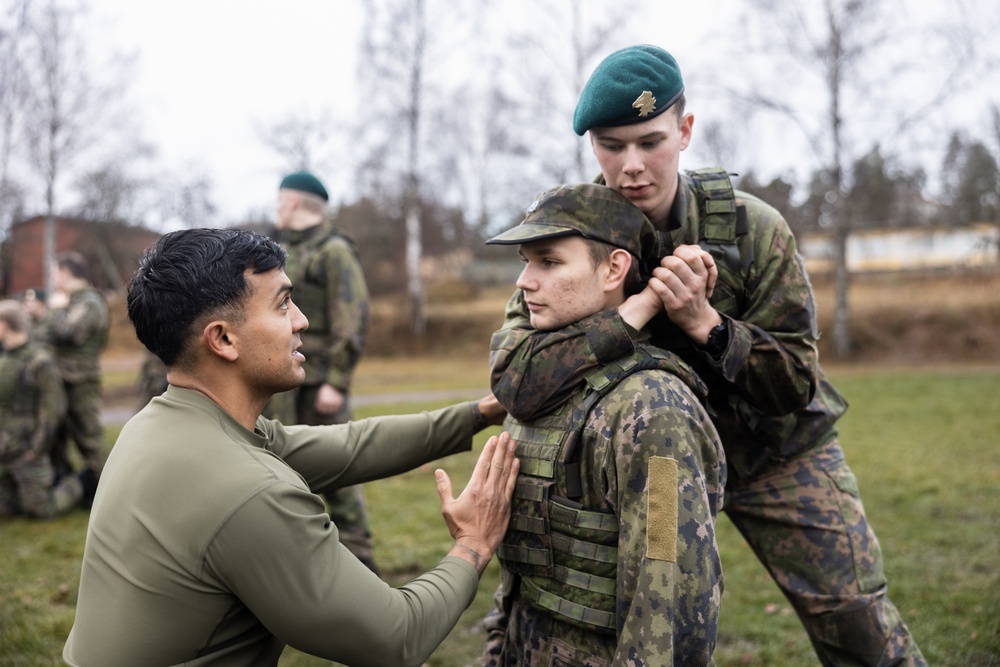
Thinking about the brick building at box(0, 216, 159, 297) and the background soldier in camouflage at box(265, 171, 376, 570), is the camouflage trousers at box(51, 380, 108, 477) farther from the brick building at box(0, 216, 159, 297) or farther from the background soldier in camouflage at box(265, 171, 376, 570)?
the brick building at box(0, 216, 159, 297)

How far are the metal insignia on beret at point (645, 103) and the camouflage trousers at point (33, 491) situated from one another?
7.56 m

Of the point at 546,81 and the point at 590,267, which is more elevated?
the point at 546,81

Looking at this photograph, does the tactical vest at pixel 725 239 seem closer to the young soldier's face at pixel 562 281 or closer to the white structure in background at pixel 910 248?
the young soldier's face at pixel 562 281

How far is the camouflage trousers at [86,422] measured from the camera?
340 inches

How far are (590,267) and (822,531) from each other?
5.24 feet

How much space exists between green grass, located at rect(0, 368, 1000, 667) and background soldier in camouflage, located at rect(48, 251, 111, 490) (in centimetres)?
87

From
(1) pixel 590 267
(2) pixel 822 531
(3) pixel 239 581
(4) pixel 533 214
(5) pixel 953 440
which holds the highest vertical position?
(4) pixel 533 214

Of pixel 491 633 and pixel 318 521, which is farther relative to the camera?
pixel 491 633

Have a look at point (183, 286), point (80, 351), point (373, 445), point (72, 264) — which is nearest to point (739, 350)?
point (373, 445)

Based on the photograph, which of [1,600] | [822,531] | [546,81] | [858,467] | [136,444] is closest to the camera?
[136,444]

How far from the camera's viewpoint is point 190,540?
7.04 ft

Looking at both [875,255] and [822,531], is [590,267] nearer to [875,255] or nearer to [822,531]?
[822,531]

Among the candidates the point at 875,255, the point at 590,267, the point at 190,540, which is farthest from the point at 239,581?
the point at 875,255

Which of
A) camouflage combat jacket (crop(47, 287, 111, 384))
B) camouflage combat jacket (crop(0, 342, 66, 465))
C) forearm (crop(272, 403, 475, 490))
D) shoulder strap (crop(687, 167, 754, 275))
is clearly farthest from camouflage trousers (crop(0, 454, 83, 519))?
shoulder strap (crop(687, 167, 754, 275))
